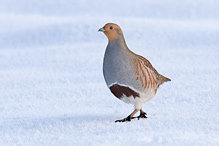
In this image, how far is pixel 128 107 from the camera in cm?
657

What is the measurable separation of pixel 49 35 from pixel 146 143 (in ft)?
34.1

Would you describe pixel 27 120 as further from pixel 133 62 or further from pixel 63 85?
pixel 63 85

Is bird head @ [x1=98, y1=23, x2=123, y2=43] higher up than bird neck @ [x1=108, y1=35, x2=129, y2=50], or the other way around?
bird head @ [x1=98, y1=23, x2=123, y2=43]

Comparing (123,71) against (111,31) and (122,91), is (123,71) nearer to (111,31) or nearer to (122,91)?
(122,91)

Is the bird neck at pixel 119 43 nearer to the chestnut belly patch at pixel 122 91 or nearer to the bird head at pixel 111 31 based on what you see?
the bird head at pixel 111 31

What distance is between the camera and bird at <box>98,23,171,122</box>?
4980mm

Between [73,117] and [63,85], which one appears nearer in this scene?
[73,117]

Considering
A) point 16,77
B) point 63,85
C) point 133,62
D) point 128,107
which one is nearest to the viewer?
point 133,62

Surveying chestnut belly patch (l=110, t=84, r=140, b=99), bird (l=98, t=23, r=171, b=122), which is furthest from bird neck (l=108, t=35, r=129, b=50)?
chestnut belly patch (l=110, t=84, r=140, b=99)

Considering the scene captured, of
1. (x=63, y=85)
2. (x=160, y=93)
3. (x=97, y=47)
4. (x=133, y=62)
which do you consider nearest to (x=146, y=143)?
(x=133, y=62)

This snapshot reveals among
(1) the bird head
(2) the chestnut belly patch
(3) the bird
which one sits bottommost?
(2) the chestnut belly patch

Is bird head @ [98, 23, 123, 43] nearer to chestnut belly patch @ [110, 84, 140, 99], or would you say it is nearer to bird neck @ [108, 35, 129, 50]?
bird neck @ [108, 35, 129, 50]

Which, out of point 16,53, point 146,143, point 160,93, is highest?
point 16,53

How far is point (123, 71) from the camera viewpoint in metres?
4.96
